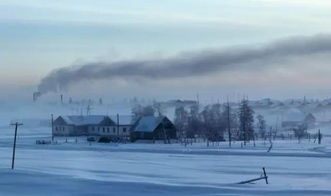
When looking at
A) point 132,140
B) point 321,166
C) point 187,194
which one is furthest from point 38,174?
point 132,140

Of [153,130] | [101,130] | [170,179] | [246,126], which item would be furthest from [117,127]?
[170,179]

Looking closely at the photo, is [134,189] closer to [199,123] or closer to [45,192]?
[45,192]

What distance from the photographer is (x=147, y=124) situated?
9262cm

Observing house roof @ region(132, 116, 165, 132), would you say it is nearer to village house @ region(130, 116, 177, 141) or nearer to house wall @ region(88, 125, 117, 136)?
village house @ region(130, 116, 177, 141)

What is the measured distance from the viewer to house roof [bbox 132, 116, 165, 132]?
300 feet

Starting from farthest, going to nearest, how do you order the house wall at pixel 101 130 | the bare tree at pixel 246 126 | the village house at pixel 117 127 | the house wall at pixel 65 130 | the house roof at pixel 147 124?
1. the house wall at pixel 65 130
2. the house wall at pixel 101 130
3. the bare tree at pixel 246 126
4. the village house at pixel 117 127
5. the house roof at pixel 147 124

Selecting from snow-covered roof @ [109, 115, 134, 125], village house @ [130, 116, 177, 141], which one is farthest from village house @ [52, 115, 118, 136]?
village house @ [130, 116, 177, 141]

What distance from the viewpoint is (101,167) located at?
38812mm

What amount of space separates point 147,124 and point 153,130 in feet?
6.77

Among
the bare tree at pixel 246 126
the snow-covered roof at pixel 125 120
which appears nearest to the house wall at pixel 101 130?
the snow-covered roof at pixel 125 120

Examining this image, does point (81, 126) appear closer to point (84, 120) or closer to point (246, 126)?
point (84, 120)

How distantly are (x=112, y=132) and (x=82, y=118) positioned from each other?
9.90 metres

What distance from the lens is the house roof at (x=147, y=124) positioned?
91.6 metres

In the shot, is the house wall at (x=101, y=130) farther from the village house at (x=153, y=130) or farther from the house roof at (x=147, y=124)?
the village house at (x=153, y=130)
